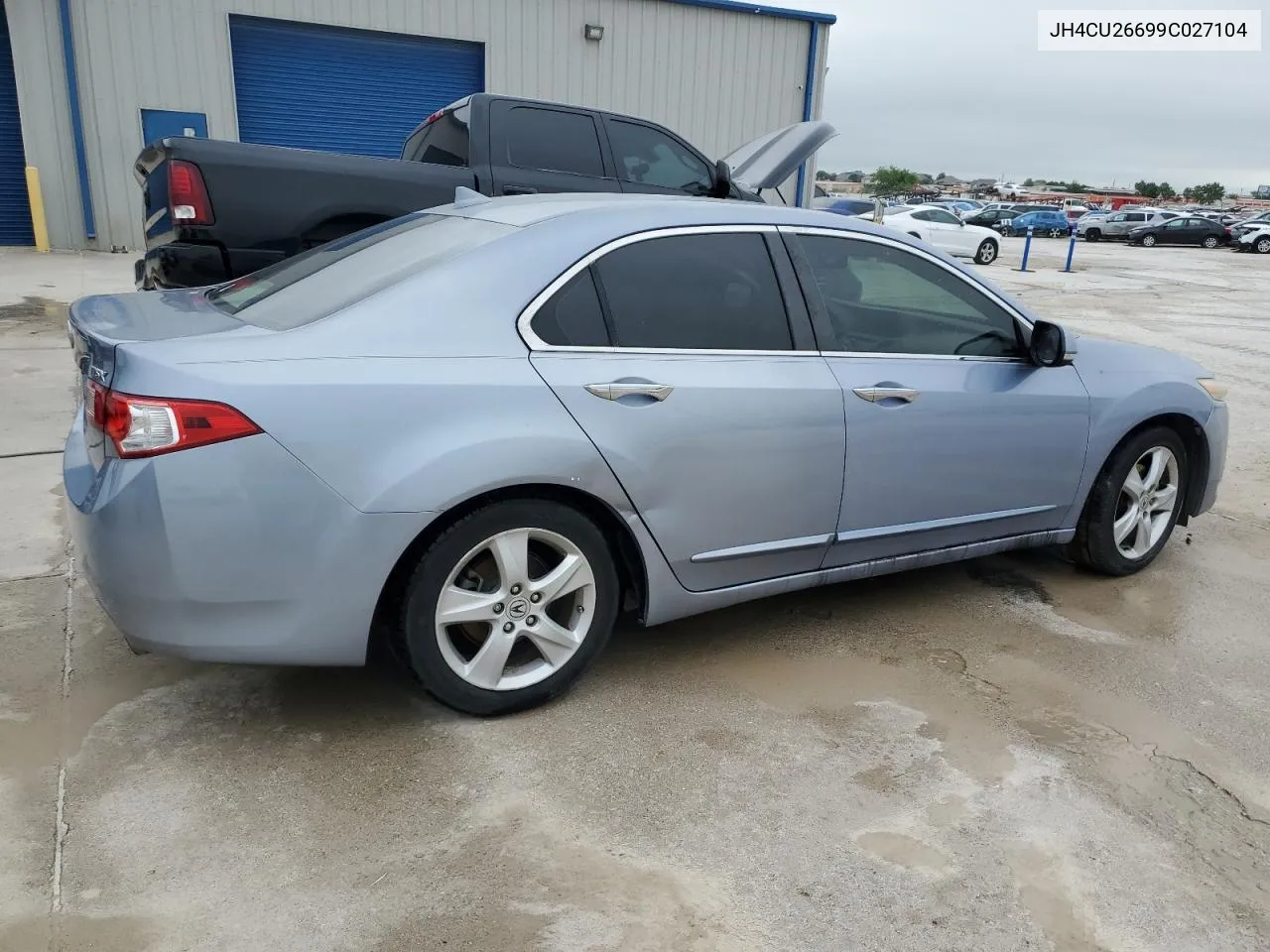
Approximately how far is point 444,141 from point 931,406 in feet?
17.0

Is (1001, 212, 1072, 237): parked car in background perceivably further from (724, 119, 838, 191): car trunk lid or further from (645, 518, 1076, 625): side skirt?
(645, 518, 1076, 625): side skirt

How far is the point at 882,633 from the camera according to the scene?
379 centimetres

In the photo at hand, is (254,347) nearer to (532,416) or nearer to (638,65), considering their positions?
(532,416)

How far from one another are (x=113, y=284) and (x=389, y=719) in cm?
1091

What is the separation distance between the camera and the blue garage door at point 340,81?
16078 mm

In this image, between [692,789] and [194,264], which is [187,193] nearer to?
[194,264]

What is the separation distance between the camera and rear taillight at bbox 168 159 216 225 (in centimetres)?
550

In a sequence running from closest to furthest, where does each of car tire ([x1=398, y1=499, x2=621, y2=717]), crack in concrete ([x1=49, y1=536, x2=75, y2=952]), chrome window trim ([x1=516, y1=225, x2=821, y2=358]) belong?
crack in concrete ([x1=49, y1=536, x2=75, y2=952])
car tire ([x1=398, y1=499, x2=621, y2=717])
chrome window trim ([x1=516, y1=225, x2=821, y2=358])

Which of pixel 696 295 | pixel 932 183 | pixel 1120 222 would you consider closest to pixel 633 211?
pixel 696 295

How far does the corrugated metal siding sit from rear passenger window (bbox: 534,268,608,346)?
50.8 ft

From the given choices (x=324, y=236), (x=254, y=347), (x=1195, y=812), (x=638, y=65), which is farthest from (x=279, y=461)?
(x=638, y=65)

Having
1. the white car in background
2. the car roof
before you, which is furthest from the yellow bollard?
the white car in background

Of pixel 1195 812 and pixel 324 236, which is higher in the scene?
pixel 324 236

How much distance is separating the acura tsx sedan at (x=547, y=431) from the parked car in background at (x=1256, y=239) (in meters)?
40.7
